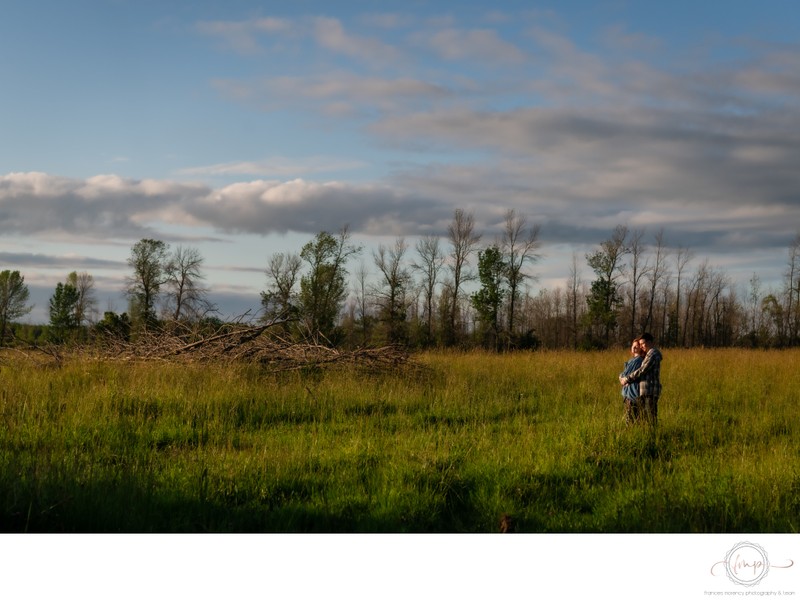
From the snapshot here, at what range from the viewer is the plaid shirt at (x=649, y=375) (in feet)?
35.2

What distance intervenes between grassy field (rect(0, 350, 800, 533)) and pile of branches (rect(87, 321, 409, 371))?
1.42 ft

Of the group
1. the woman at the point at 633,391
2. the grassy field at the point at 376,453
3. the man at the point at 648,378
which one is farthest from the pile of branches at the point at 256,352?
the man at the point at 648,378

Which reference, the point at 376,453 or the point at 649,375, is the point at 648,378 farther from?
the point at 376,453

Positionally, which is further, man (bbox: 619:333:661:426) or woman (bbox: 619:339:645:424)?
woman (bbox: 619:339:645:424)

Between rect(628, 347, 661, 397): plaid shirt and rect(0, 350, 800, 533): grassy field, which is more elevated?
rect(628, 347, 661, 397): plaid shirt

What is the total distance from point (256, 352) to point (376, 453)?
7.71 metres

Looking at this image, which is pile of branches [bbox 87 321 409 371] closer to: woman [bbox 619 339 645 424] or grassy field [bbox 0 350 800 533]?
grassy field [bbox 0 350 800 533]

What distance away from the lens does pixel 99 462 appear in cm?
843

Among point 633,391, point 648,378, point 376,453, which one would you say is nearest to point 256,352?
point 376,453

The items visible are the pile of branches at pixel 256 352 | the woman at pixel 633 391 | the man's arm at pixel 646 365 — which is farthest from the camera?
the pile of branches at pixel 256 352

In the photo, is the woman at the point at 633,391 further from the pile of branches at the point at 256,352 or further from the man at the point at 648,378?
the pile of branches at the point at 256,352

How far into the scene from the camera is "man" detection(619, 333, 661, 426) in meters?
10.7

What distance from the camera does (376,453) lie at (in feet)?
28.3

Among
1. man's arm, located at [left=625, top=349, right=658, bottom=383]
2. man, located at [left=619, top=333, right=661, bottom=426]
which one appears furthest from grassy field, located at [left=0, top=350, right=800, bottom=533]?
man's arm, located at [left=625, top=349, right=658, bottom=383]
